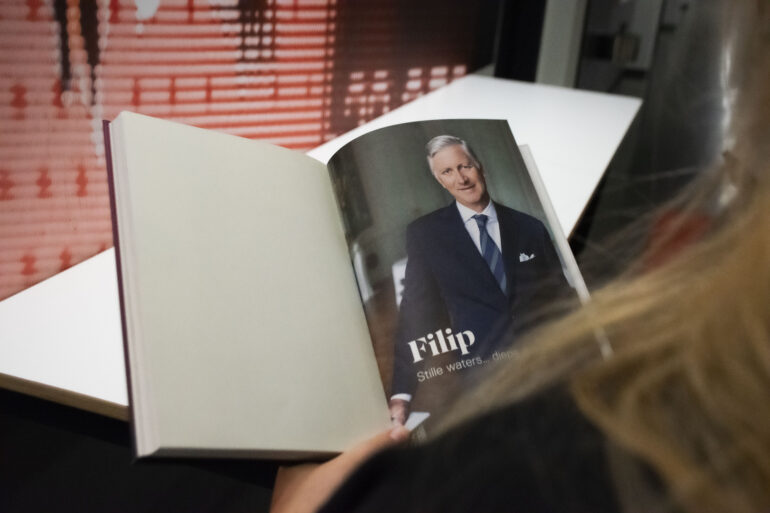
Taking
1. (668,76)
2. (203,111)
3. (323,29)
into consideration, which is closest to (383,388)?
(203,111)

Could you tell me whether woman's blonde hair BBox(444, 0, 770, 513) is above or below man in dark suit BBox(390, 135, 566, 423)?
above

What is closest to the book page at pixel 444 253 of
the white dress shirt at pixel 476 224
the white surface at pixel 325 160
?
the white dress shirt at pixel 476 224

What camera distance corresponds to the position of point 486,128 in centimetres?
64

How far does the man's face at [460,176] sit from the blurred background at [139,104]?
0.11 meters

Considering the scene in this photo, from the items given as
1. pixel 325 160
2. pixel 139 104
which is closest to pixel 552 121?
pixel 325 160

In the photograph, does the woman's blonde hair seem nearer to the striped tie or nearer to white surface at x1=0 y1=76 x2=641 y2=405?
the striped tie

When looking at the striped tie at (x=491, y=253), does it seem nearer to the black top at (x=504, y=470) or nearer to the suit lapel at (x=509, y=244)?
the suit lapel at (x=509, y=244)

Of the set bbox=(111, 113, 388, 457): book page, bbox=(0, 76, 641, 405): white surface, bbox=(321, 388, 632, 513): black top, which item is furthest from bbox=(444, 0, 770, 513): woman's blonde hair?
bbox=(0, 76, 641, 405): white surface

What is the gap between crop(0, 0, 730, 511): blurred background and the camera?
1.82ft

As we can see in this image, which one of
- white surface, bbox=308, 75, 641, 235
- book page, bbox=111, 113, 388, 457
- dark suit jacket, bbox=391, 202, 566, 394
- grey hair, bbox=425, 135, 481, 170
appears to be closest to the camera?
book page, bbox=111, 113, 388, 457

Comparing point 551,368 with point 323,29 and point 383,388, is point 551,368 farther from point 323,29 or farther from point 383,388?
point 323,29

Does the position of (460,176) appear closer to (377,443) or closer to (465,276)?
(465,276)

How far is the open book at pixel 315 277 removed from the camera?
41 cm

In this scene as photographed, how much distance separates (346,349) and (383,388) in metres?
0.04
